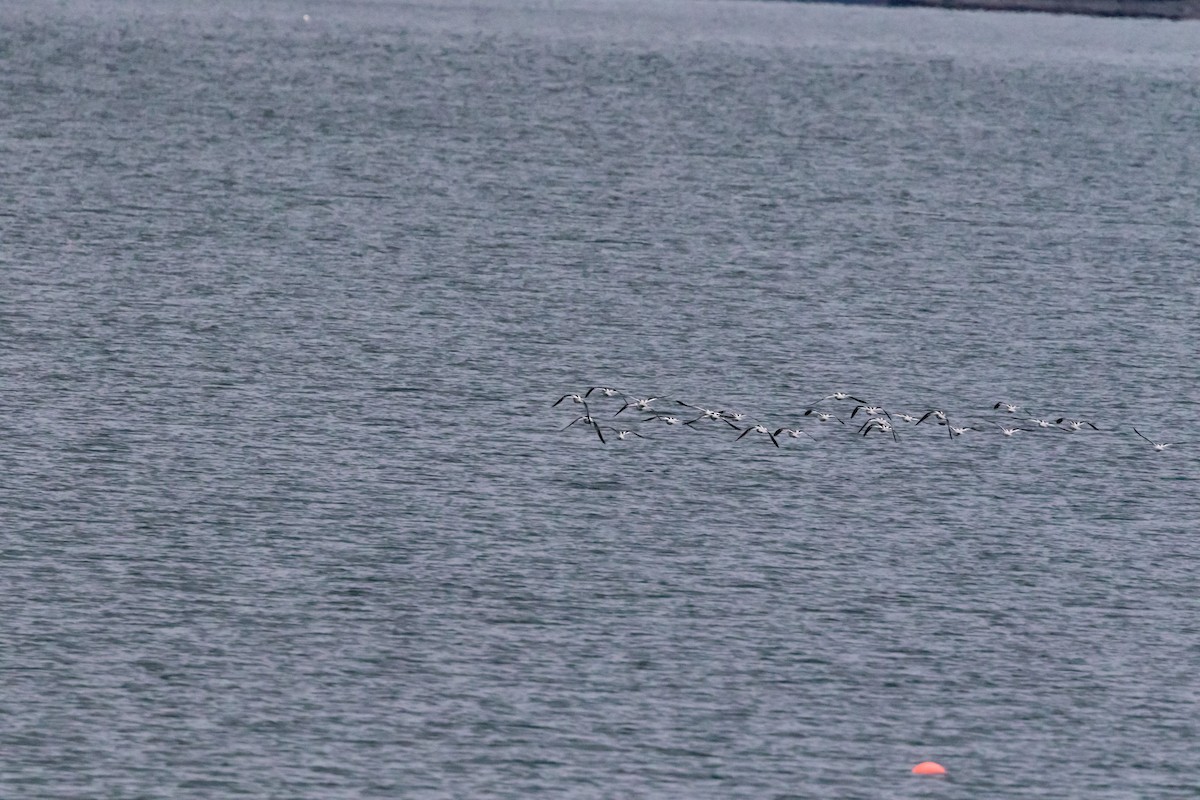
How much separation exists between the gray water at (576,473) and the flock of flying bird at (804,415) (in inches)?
2.3

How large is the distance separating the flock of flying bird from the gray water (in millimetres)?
60

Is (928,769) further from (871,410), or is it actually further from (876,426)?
(871,410)

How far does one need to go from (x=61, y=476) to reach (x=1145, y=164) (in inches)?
405

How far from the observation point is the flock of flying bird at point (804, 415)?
274 inches

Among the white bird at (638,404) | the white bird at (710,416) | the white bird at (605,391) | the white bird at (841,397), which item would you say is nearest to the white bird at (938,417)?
the white bird at (841,397)

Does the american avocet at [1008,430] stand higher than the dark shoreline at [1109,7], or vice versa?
the dark shoreline at [1109,7]

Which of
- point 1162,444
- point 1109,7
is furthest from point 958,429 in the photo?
point 1109,7

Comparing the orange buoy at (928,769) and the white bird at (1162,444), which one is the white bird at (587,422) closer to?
the white bird at (1162,444)

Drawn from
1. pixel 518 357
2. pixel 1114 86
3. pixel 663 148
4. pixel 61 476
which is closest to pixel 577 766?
pixel 61 476

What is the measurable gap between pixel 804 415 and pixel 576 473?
1.16 m

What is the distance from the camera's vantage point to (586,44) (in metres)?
23.2

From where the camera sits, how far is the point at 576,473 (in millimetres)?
6422

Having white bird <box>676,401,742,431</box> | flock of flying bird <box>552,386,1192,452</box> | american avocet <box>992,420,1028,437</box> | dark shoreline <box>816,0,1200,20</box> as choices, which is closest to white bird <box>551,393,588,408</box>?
flock of flying bird <box>552,386,1192,452</box>

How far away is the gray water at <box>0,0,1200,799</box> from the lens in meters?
4.43
